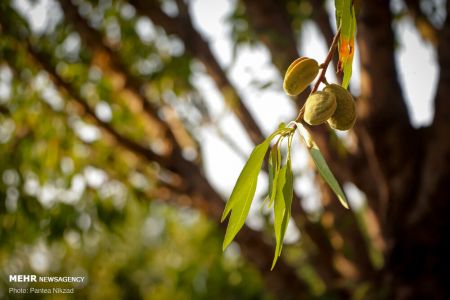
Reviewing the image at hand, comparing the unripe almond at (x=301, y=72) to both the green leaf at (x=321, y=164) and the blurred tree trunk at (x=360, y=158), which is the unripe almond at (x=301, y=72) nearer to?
the green leaf at (x=321, y=164)

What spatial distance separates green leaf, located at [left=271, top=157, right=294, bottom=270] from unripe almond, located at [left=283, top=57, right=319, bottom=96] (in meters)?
0.09

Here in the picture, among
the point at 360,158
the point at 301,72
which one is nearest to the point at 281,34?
the point at 360,158

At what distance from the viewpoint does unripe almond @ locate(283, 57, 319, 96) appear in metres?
0.59

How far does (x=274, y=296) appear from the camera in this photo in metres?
2.20

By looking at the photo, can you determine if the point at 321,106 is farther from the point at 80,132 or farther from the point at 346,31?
the point at 80,132

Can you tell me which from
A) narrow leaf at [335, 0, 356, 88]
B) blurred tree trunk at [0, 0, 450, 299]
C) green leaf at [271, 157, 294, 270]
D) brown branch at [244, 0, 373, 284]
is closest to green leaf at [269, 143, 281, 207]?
green leaf at [271, 157, 294, 270]

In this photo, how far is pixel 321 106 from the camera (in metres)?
0.55

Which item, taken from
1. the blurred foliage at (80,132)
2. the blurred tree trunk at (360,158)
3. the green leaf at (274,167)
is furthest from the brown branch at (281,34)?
the green leaf at (274,167)

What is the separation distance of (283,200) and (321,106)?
0.43 feet

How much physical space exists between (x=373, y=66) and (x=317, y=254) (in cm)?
100

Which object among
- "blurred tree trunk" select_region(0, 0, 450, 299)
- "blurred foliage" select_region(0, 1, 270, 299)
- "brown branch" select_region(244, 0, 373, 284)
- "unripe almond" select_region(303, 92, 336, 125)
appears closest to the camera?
"unripe almond" select_region(303, 92, 336, 125)

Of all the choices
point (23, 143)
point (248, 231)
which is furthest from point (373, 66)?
point (23, 143)

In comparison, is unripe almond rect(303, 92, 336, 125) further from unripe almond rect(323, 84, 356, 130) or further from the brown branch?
the brown branch

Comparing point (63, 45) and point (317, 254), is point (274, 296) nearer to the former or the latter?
point (317, 254)
